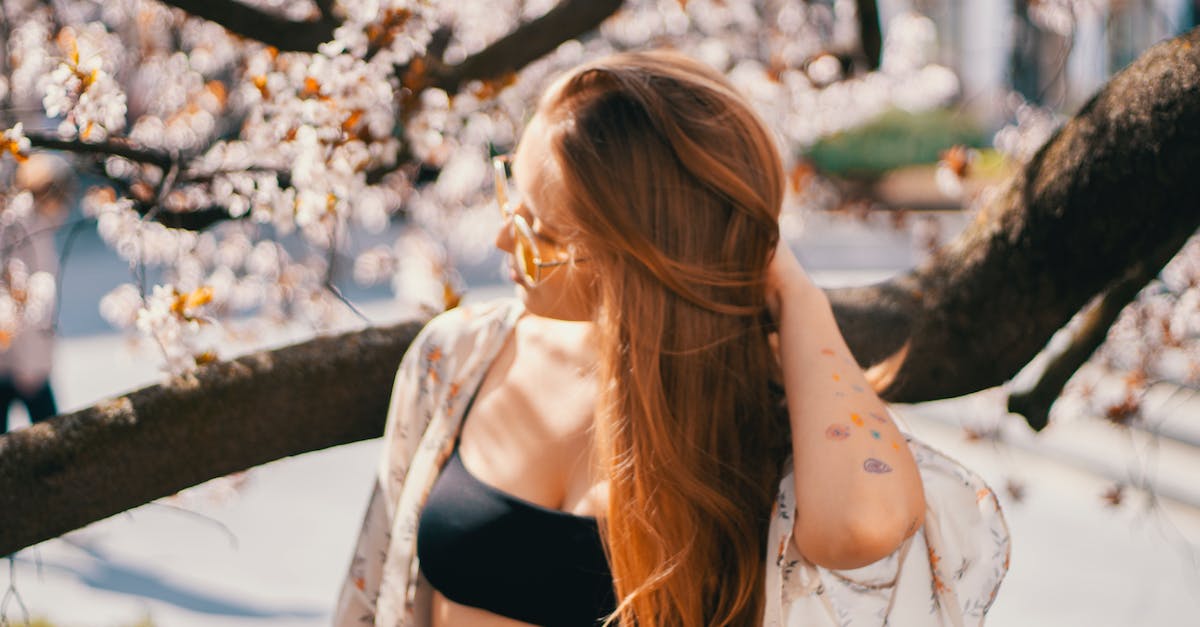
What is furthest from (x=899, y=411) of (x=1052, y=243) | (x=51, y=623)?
(x=51, y=623)

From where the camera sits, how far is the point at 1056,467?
228 inches

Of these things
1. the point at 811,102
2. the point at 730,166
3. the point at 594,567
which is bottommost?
the point at 811,102

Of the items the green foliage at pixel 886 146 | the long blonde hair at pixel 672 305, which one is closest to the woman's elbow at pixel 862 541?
the long blonde hair at pixel 672 305

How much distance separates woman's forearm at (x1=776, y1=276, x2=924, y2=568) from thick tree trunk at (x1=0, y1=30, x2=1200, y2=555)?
41 cm

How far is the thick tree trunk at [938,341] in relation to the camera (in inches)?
53.7

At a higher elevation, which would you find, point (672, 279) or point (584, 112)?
point (584, 112)

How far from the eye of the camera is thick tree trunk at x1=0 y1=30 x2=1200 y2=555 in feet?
4.48

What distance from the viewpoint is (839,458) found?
1144mm

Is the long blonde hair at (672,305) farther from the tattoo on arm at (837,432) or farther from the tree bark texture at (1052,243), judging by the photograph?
the tree bark texture at (1052,243)

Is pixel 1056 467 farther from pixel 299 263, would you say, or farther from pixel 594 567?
pixel 594 567

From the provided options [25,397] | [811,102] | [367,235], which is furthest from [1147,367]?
[367,235]

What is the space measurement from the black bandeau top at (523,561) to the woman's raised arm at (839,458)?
26cm

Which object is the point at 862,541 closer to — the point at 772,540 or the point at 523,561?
the point at 772,540

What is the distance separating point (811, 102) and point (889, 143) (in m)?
12.9
